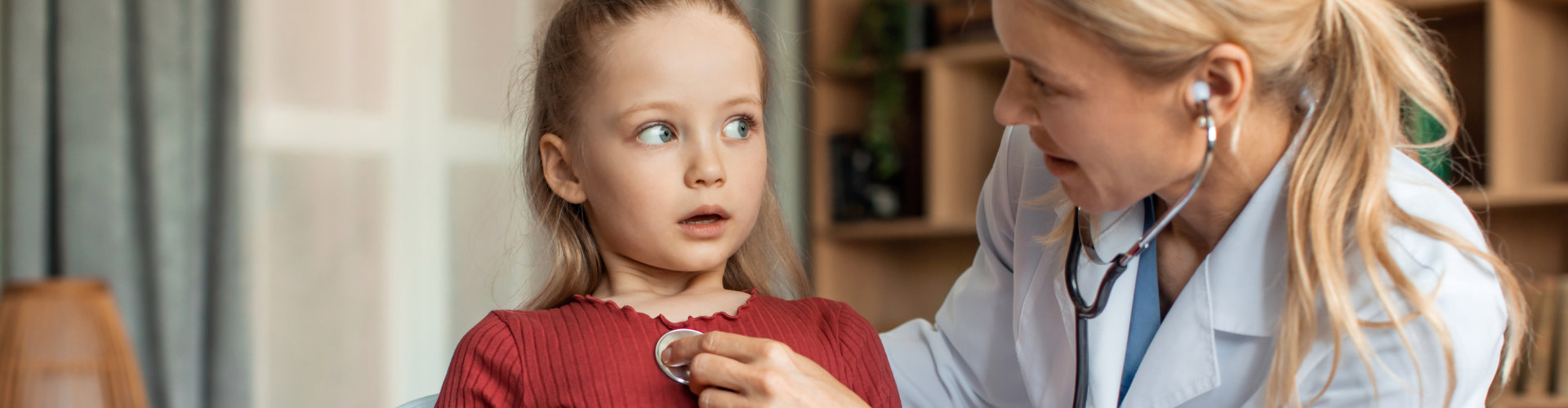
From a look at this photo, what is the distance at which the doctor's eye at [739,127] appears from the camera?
3.47ft

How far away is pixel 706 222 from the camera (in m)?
1.05

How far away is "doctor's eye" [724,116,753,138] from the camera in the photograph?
1057mm

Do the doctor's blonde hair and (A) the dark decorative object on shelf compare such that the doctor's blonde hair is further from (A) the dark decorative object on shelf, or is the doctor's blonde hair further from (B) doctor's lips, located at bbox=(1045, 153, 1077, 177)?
(A) the dark decorative object on shelf

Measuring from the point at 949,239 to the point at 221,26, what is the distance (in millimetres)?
2090

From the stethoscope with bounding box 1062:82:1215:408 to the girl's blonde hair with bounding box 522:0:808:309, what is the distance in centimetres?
32

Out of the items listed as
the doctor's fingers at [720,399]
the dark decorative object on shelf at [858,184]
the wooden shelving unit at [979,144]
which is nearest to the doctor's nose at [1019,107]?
the doctor's fingers at [720,399]

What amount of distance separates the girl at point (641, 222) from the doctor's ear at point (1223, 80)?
371 millimetres

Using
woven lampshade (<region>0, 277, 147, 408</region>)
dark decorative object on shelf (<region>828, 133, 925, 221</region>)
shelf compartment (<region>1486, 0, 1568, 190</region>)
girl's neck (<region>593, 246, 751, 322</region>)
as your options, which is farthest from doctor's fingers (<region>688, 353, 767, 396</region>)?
dark decorative object on shelf (<region>828, 133, 925, 221</region>)

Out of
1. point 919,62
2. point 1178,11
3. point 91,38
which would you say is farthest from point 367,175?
point 1178,11

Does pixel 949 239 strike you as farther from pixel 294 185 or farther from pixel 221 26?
pixel 221 26

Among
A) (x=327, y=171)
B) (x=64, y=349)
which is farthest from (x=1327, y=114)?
(x=327, y=171)

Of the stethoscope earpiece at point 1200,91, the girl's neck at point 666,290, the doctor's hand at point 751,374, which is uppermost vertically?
the stethoscope earpiece at point 1200,91

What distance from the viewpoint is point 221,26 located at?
6.95ft

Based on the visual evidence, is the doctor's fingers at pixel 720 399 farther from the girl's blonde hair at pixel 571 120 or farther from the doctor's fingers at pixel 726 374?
the girl's blonde hair at pixel 571 120
